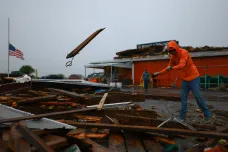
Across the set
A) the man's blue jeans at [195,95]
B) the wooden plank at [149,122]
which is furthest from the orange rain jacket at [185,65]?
the wooden plank at [149,122]

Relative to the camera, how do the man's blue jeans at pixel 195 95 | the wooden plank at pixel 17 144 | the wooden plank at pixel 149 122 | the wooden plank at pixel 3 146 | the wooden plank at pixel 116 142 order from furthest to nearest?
the man's blue jeans at pixel 195 95 → the wooden plank at pixel 149 122 → the wooden plank at pixel 116 142 → the wooden plank at pixel 3 146 → the wooden plank at pixel 17 144

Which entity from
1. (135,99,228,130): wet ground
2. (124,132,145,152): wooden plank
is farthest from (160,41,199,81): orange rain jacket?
(124,132,145,152): wooden plank

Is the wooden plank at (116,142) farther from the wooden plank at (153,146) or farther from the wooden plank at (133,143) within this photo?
the wooden plank at (153,146)

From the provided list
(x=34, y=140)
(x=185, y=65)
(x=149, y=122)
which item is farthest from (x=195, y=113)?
(x=34, y=140)

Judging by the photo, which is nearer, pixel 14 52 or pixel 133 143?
pixel 133 143

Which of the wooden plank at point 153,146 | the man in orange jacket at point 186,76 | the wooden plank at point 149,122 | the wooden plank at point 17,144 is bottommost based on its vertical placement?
the wooden plank at point 153,146

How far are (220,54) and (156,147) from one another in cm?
1772

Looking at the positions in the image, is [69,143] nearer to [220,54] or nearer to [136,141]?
[136,141]

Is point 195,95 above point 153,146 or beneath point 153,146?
above

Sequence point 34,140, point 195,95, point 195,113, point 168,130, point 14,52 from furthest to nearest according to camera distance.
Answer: point 14,52 < point 195,113 < point 195,95 < point 168,130 < point 34,140

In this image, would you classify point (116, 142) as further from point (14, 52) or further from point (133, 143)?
point (14, 52)

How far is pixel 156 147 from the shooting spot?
8.18 ft

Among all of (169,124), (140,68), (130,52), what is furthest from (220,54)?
(169,124)

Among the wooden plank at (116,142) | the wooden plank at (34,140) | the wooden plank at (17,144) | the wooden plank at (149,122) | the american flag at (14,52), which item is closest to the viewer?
the wooden plank at (34,140)
